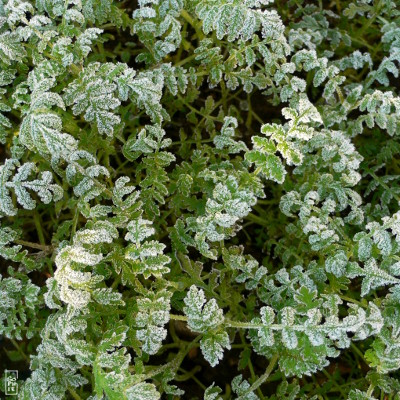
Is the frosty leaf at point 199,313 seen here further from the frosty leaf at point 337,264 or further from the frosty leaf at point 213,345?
the frosty leaf at point 337,264

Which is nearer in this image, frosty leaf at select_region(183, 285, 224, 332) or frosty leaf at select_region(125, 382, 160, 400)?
frosty leaf at select_region(125, 382, 160, 400)

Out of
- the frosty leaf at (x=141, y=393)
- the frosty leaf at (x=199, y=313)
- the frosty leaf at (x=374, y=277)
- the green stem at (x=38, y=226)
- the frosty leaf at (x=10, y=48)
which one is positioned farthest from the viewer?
the green stem at (x=38, y=226)

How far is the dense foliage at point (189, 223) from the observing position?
5.57ft

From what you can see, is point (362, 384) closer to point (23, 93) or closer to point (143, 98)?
point (143, 98)

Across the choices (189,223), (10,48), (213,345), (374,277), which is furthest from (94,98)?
(374,277)

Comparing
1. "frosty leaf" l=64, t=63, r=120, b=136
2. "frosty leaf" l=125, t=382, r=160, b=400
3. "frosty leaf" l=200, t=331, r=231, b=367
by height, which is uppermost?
"frosty leaf" l=64, t=63, r=120, b=136

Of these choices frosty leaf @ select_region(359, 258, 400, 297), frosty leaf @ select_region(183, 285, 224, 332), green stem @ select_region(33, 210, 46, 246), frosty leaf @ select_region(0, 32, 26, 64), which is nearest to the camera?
frosty leaf @ select_region(183, 285, 224, 332)

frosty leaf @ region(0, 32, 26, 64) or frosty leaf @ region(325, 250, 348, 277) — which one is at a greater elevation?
frosty leaf @ region(0, 32, 26, 64)

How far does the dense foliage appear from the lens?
170 centimetres

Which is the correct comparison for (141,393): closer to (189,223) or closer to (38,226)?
(189,223)

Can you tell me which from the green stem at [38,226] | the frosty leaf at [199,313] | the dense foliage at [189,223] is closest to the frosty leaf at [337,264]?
the dense foliage at [189,223]

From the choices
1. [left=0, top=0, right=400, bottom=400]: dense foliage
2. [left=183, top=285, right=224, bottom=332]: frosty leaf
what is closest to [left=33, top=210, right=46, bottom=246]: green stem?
[left=0, top=0, right=400, bottom=400]: dense foliage

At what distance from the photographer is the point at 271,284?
6.64 ft

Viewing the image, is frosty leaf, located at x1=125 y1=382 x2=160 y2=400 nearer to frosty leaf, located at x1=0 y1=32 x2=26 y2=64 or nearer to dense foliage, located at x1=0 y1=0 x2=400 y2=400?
dense foliage, located at x1=0 y1=0 x2=400 y2=400
